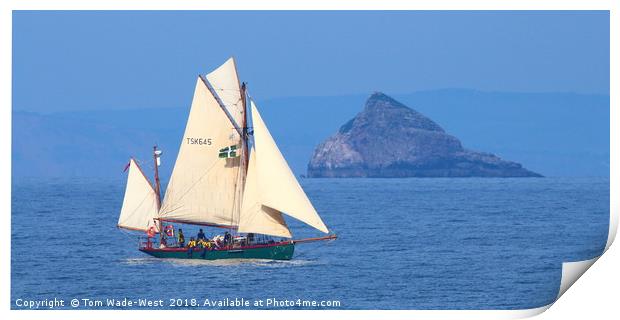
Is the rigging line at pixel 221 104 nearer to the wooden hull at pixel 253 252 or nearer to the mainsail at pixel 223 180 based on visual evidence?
the mainsail at pixel 223 180

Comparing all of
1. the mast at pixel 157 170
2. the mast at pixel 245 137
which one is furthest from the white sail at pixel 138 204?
the mast at pixel 245 137

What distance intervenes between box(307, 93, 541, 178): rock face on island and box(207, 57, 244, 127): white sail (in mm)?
2770

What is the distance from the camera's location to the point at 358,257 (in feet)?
135

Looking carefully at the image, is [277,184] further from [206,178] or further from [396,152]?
[396,152]

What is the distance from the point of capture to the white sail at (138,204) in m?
40.7

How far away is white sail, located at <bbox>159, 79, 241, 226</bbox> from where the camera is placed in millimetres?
40000

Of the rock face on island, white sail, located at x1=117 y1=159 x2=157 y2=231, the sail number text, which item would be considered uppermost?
the rock face on island

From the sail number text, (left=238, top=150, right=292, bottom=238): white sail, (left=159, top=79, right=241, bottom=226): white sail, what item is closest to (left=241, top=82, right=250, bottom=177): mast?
(left=159, top=79, right=241, bottom=226): white sail

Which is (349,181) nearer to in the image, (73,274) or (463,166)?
(463,166)

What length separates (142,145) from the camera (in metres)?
39.7

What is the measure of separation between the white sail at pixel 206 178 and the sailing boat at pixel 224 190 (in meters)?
0.02

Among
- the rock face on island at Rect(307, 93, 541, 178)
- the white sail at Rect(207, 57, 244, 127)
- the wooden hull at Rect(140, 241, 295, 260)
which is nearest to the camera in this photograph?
the white sail at Rect(207, 57, 244, 127)

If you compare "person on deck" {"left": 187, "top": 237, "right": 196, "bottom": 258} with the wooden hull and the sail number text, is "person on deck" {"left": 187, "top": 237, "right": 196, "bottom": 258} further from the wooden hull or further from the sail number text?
the sail number text

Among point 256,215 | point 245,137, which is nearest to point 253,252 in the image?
point 256,215
